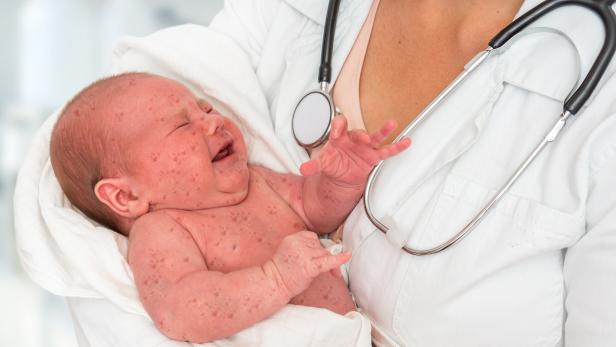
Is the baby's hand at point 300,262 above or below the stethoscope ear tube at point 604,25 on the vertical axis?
below

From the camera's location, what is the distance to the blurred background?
5.43 feet

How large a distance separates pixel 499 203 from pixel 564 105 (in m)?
0.16

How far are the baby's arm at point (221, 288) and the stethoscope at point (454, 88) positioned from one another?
124 millimetres

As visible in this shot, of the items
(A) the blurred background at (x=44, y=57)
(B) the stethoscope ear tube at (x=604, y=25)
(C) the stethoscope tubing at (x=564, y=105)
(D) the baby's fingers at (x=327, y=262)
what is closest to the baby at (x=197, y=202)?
(D) the baby's fingers at (x=327, y=262)

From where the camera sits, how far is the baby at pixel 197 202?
862 mm

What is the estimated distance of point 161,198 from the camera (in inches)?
39.6

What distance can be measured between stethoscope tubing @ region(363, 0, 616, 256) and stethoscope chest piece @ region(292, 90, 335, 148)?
0.48ft

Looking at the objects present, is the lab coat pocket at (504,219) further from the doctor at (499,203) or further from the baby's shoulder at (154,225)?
the baby's shoulder at (154,225)

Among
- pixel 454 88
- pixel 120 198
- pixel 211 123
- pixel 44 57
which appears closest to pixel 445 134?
pixel 454 88

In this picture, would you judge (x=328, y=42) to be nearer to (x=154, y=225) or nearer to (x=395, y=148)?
(x=395, y=148)

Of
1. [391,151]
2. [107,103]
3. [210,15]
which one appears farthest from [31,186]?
[210,15]

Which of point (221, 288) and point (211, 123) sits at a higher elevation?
point (211, 123)

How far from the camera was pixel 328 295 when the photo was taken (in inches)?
37.3

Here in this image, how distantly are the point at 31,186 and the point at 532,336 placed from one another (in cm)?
86
